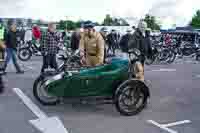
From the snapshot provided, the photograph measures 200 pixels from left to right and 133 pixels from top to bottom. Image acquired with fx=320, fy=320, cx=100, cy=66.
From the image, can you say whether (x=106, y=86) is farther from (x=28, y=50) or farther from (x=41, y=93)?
(x=28, y=50)

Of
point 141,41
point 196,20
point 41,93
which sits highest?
point 196,20

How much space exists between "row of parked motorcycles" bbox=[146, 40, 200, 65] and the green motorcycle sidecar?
6784 mm

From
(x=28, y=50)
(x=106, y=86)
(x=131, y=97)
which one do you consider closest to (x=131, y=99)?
(x=131, y=97)

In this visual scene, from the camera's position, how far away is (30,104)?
251 inches

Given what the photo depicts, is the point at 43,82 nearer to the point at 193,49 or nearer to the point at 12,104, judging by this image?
the point at 12,104

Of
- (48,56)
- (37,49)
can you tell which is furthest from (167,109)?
(37,49)

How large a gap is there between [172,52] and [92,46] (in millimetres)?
9065

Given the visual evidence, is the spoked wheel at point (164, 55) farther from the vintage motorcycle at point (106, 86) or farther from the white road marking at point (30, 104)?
the vintage motorcycle at point (106, 86)

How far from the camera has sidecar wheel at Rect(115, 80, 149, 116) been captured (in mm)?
5548

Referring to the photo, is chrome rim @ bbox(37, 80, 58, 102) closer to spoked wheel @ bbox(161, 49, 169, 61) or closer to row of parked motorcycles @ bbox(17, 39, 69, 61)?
row of parked motorcycles @ bbox(17, 39, 69, 61)

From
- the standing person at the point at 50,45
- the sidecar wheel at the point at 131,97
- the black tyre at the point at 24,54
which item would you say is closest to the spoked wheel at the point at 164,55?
the black tyre at the point at 24,54

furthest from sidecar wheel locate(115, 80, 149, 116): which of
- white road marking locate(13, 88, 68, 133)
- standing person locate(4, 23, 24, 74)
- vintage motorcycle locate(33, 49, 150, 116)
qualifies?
standing person locate(4, 23, 24, 74)

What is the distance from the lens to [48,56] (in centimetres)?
870

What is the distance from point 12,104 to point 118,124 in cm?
236
